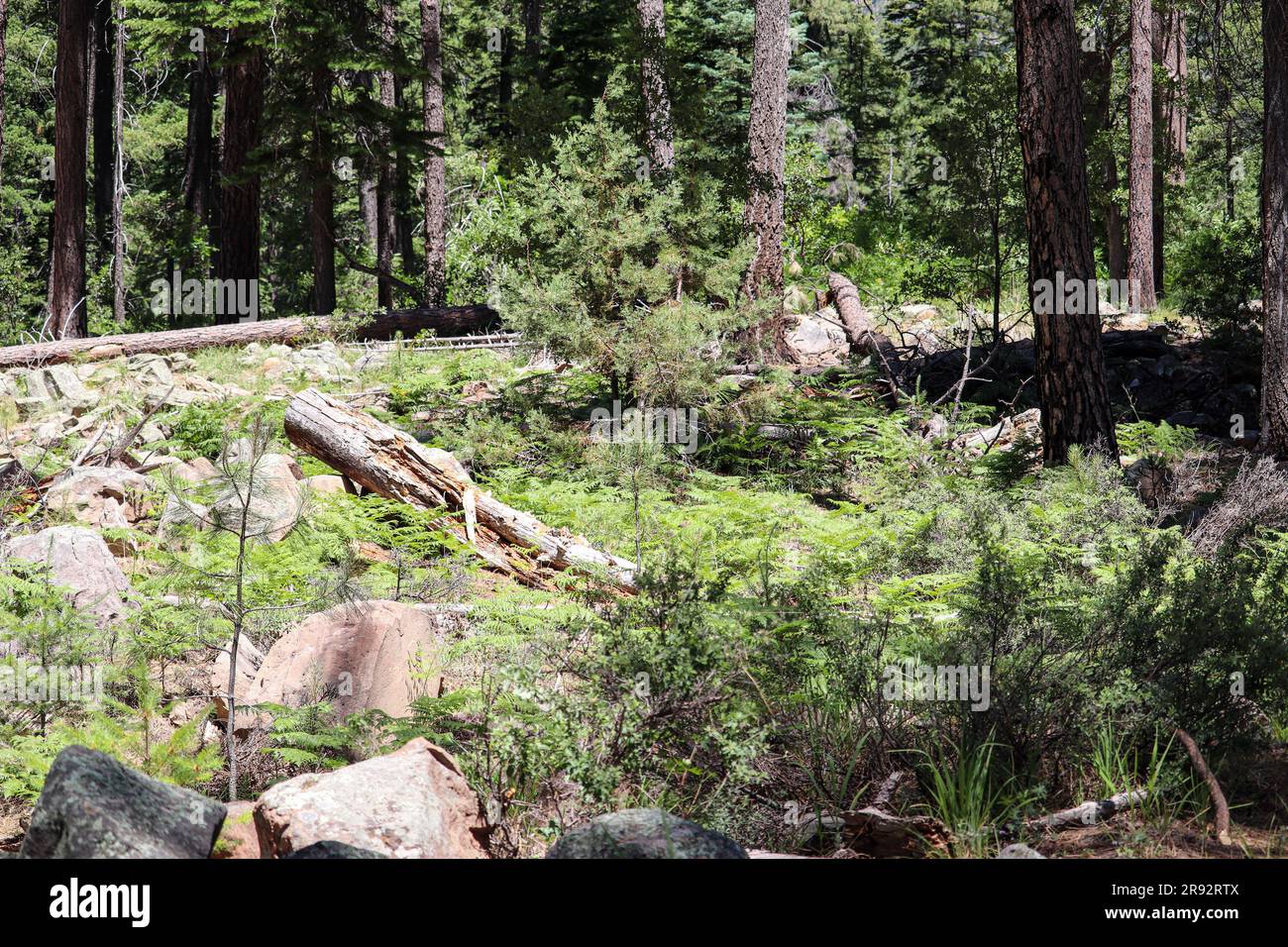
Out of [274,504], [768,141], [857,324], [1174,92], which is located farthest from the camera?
[1174,92]

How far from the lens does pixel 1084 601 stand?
17.4 feet

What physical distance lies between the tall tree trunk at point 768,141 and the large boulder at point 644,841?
1062 cm

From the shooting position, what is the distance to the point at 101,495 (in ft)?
28.2

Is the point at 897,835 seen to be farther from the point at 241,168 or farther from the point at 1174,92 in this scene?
the point at 1174,92

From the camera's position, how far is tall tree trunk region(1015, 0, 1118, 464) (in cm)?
870

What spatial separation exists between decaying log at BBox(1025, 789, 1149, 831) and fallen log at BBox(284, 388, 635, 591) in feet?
13.9

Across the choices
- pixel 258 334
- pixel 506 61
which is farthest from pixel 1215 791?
pixel 506 61

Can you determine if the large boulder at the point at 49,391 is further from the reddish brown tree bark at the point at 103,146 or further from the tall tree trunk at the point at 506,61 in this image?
the reddish brown tree bark at the point at 103,146

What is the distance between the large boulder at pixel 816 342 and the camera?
1477cm

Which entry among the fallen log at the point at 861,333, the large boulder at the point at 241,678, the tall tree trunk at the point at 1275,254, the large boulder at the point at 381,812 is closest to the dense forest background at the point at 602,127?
the tall tree trunk at the point at 1275,254

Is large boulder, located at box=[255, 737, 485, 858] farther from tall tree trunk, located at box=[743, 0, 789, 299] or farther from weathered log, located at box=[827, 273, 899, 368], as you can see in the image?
tall tree trunk, located at box=[743, 0, 789, 299]

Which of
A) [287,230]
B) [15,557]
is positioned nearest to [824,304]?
[15,557]

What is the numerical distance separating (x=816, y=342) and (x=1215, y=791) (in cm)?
1242
